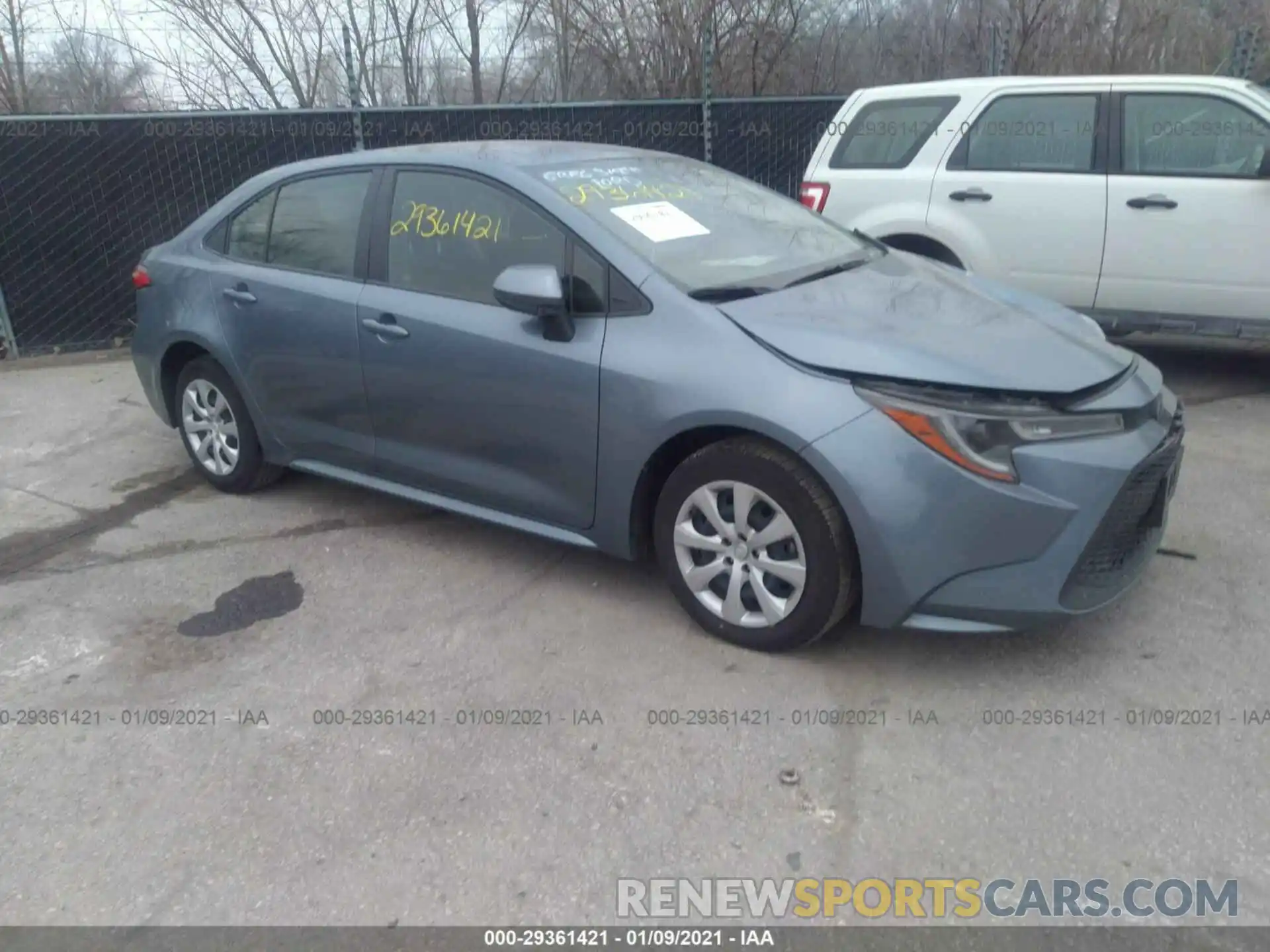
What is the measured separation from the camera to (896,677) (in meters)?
3.46

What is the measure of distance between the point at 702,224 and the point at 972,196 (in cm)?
303

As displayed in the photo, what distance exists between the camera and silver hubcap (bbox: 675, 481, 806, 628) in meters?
3.40

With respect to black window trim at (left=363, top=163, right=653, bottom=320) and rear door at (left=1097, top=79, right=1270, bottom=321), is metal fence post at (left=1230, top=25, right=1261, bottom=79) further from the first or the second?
black window trim at (left=363, top=163, right=653, bottom=320)

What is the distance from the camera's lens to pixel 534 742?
10.6 ft

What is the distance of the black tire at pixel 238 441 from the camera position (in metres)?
5.04

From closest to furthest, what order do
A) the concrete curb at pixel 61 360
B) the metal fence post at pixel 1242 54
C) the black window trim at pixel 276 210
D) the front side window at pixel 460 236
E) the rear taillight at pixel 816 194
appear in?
the front side window at pixel 460 236 → the black window trim at pixel 276 210 → the rear taillight at pixel 816 194 → the concrete curb at pixel 61 360 → the metal fence post at pixel 1242 54

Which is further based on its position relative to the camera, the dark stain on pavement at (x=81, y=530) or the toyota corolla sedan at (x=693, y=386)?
the dark stain on pavement at (x=81, y=530)

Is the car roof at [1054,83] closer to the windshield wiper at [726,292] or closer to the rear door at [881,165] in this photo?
the rear door at [881,165]

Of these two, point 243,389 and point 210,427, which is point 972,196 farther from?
point 210,427

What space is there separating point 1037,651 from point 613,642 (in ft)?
4.60
